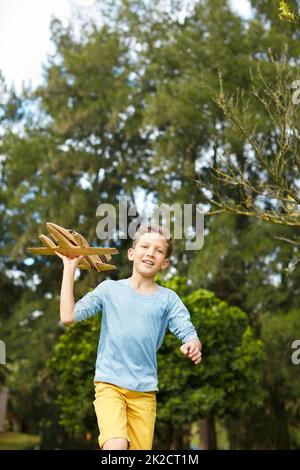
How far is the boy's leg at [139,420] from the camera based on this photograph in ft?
11.1

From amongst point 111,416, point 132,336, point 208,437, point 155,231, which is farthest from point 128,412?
point 208,437

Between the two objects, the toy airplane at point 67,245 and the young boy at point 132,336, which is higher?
the toy airplane at point 67,245

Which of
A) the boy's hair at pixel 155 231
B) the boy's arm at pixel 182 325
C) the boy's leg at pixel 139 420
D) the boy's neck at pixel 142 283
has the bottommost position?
the boy's leg at pixel 139 420

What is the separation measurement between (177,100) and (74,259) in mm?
16332

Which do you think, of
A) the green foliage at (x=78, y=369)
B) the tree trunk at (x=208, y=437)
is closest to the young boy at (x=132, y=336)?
the green foliage at (x=78, y=369)

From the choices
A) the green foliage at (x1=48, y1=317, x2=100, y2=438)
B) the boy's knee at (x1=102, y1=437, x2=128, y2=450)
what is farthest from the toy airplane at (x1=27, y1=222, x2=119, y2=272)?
the green foliage at (x1=48, y1=317, x2=100, y2=438)

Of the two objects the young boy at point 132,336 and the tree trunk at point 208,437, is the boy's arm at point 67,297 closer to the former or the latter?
the young boy at point 132,336

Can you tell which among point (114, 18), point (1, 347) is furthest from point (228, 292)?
point (114, 18)

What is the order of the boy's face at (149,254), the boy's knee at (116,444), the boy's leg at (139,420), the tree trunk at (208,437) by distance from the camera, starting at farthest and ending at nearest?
the tree trunk at (208,437) → the boy's face at (149,254) → the boy's leg at (139,420) → the boy's knee at (116,444)

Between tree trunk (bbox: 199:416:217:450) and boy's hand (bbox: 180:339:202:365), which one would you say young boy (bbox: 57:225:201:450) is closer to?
boy's hand (bbox: 180:339:202:365)

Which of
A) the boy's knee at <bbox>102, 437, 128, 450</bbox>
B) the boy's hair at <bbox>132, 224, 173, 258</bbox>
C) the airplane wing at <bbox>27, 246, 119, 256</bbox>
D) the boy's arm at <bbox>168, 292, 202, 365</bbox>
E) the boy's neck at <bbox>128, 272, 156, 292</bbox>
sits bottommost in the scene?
the boy's knee at <bbox>102, 437, 128, 450</bbox>

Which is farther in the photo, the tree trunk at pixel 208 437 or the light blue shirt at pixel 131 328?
the tree trunk at pixel 208 437

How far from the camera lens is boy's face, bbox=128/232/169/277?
3576 mm

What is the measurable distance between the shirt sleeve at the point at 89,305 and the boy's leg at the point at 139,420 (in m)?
0.42
